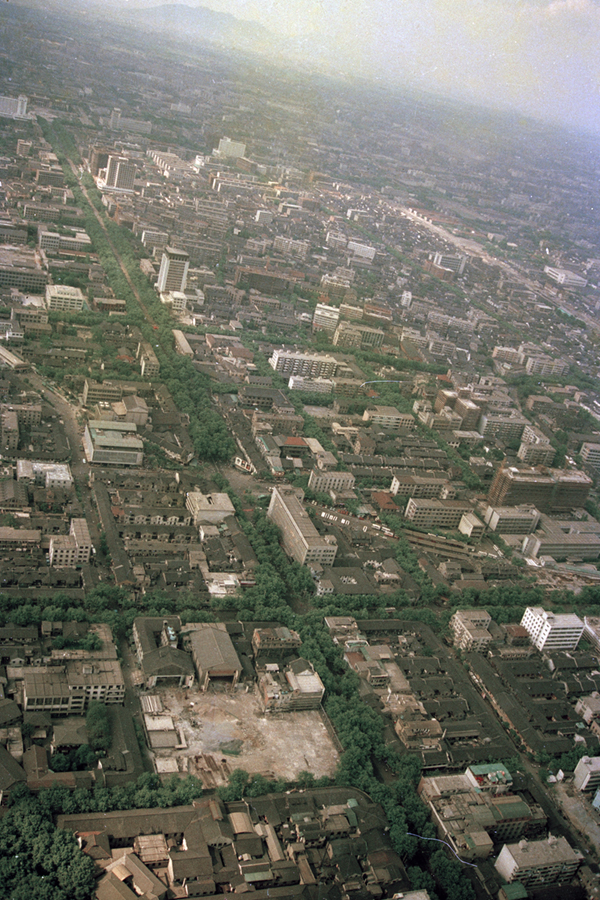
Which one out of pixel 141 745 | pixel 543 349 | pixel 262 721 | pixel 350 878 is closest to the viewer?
pixel 350 878

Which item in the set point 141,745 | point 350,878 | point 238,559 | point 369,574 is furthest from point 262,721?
point 369,574

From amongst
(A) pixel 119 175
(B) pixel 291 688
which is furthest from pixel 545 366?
(B) pixel 291 688

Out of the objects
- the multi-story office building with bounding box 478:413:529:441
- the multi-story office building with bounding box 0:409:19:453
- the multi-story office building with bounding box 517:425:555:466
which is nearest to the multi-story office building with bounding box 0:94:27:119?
the multi-story office building with bounding box 0:409:19:453

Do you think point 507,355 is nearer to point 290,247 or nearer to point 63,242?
point 290,247

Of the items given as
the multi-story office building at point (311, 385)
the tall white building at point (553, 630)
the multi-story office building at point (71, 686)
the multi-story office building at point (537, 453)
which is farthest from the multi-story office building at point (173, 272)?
the multi-story office building at point (71, 686)

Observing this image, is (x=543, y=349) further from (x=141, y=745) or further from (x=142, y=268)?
(x=141, y=745)

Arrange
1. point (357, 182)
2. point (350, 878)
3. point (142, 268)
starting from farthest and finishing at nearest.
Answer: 1. point (357, 182)
2. point (142, 268)
3. point (350, 878)

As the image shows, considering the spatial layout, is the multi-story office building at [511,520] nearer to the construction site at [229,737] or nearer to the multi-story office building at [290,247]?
the construction site at [229,737]

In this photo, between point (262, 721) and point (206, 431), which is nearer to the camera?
point (262, 721)
